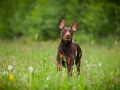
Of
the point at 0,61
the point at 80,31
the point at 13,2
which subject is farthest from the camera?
the point at 13,2

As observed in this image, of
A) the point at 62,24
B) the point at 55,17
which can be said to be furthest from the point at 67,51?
the point at 55,17

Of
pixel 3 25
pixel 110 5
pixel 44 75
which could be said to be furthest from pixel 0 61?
pixel 3 25

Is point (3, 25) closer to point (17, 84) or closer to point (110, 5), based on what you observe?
point (110, 5)

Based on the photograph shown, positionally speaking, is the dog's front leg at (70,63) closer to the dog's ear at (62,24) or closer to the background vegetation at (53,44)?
the background vegetation at (53,44)

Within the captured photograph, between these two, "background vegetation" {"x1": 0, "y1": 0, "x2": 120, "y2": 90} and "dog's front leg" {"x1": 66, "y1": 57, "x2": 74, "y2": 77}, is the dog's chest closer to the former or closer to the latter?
"dog's front leg" {"x1": 66, "y1": 57, "x2": 74, "y2": 77}

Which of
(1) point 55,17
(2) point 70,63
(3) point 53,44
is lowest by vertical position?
(2) point 70,63

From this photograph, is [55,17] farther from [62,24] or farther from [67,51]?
[67,51]

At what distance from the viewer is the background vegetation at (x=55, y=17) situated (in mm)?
26422

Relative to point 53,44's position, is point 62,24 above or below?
below

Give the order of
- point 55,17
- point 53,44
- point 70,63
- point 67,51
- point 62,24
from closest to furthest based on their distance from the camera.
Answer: point 70,63 < point 67,51 < point 62,24 < point 53,44 < point 55,17

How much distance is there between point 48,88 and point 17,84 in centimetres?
77

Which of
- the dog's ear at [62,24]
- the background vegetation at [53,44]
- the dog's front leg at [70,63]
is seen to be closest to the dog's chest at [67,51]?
the dog's front leg at [70,63]

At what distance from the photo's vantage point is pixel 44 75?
7.48 m

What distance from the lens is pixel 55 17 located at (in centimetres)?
3547
